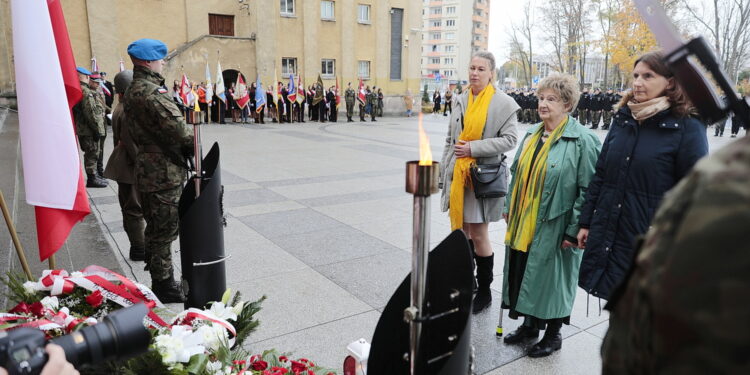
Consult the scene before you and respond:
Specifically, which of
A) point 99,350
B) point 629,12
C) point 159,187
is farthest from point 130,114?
point 629,12

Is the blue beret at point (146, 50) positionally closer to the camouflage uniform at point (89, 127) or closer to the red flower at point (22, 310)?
the red flower at point (22, 310)

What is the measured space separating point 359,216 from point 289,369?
4.47m

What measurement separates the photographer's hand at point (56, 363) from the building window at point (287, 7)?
2783 centimetres

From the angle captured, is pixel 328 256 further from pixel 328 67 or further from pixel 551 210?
pixel 328 67

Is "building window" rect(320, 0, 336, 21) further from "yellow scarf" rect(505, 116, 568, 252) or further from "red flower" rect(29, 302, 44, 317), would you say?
"red flower" rect(29, 302, 44, 317)

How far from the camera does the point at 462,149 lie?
12.4ft

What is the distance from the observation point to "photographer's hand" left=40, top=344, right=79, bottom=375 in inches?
42.3

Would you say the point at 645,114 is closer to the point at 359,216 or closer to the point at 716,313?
the point at 716,313

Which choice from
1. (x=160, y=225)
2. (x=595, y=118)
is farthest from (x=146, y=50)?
(x=595, y=118)

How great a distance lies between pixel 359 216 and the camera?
675 cm

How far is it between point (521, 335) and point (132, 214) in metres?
3.74

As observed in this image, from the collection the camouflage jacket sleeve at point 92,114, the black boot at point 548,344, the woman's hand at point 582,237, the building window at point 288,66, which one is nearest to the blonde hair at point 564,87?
the woman's hand at point 582,237

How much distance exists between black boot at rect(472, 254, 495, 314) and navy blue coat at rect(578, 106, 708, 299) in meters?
1.00

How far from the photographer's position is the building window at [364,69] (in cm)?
3025
